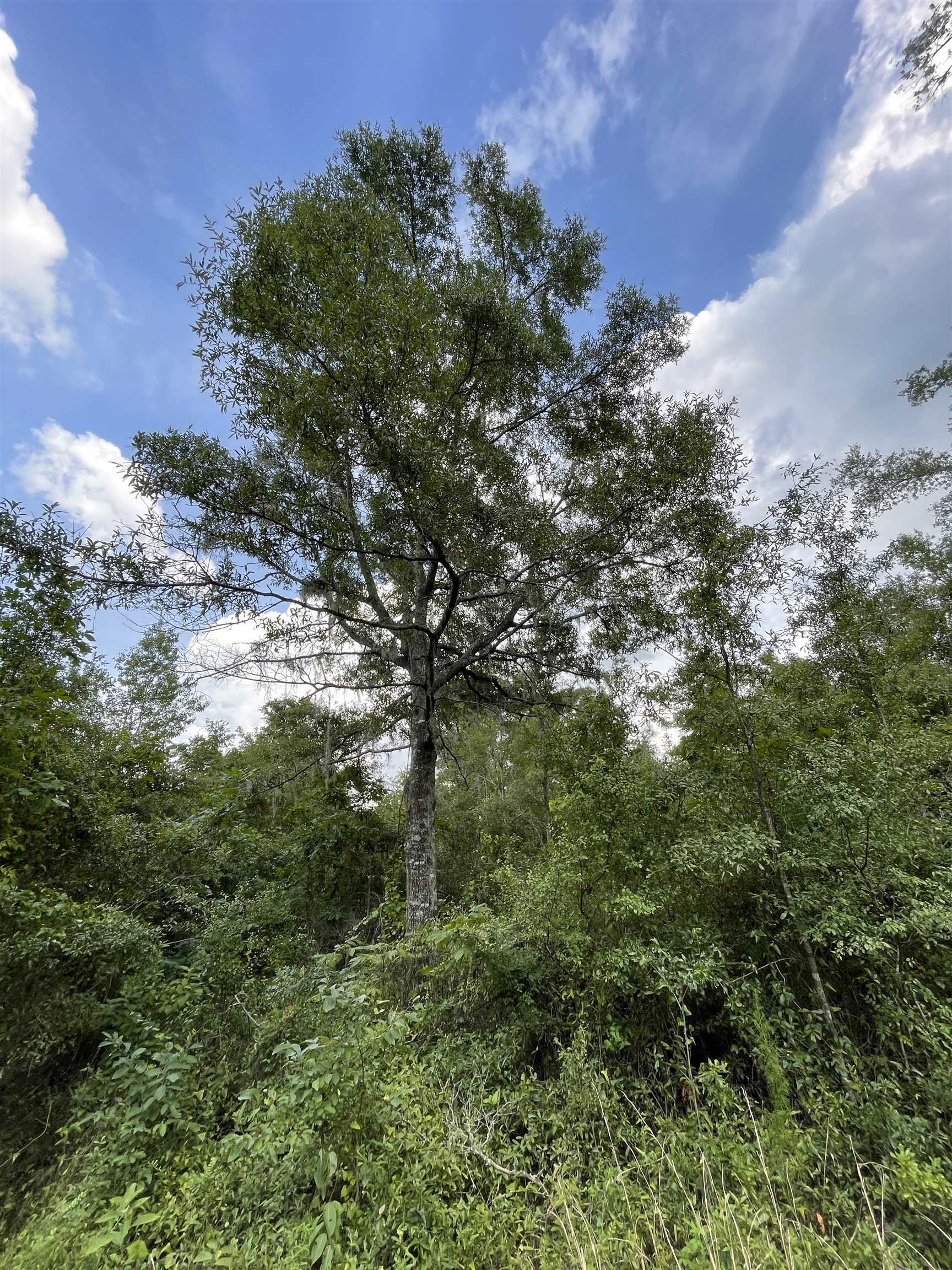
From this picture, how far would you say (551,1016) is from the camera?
A: 11.0ft

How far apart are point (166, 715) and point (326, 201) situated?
1526cm

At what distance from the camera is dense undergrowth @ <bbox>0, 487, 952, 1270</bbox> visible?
1.94m

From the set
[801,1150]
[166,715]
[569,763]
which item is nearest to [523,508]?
[569,763]

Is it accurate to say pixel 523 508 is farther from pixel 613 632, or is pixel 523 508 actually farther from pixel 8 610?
pixel 8 610

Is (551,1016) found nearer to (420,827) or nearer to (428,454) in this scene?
(420,827)

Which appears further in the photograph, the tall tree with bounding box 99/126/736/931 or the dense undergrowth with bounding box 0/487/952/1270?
the tall tree with bounding box 99/126/736/931

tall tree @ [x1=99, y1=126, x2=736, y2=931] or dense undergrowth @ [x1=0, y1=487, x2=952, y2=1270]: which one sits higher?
tall tree @ [x1=99, y1=126, x2=736, y2=931]

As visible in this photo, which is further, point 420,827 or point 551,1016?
point 420,827

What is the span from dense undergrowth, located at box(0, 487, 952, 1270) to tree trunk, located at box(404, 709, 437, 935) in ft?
2.08

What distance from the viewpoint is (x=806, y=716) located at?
383 cm

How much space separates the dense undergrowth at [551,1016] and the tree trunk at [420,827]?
633 mm

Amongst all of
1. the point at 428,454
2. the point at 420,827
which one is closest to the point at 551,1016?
the point at 420,827

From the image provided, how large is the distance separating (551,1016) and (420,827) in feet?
10.0

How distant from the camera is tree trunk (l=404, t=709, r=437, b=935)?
5.62m
